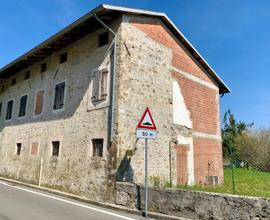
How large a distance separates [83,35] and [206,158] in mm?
8699

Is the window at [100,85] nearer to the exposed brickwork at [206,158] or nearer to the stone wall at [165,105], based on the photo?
the stone wall at [165,105]

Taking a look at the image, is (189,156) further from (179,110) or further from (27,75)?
(27,75)

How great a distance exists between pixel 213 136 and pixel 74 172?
26.6 ft

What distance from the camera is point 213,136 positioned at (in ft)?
49.9

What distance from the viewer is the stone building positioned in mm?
9984

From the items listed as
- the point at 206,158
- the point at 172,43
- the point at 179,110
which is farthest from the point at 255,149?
the point at 172,43

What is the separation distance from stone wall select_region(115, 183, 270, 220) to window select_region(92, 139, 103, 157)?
101 inches

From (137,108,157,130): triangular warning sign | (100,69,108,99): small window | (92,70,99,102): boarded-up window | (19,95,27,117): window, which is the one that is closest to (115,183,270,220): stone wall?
(137,108,157,130): triangular warning sign

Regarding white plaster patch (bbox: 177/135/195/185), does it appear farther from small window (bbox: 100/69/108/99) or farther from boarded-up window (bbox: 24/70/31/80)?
boarded-up window (bbox: 24/70/31/80)

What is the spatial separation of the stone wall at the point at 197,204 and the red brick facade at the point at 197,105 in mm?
4672

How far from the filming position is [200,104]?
14.6 meters

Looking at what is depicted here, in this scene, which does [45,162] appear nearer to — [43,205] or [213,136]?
[43,205]

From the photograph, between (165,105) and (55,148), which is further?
(55,148)

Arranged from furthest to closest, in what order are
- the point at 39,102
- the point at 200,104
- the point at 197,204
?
the point at 39,102
the point at 200,104
the point at 197,204
